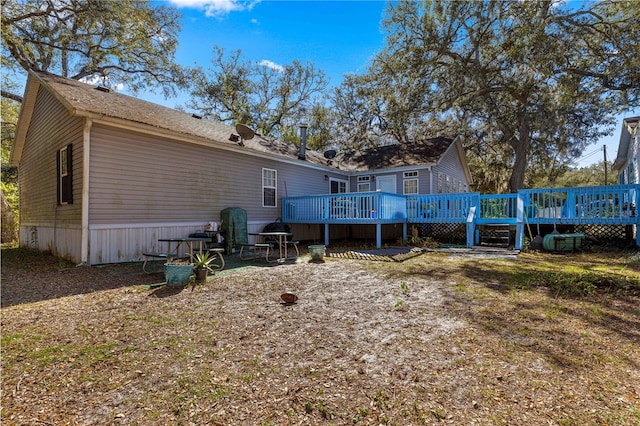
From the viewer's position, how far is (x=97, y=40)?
671 inches

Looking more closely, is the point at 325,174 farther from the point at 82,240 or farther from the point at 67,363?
the point at 67,363

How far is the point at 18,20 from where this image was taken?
13.1 meters

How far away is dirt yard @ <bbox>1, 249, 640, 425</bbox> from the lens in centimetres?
212

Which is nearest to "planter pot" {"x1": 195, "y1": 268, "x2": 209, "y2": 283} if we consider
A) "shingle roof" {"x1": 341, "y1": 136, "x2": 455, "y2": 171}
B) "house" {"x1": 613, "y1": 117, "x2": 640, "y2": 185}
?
"shingle roof" {"x1": 341, "y1": 136, "x2": 455, "y2": 171}

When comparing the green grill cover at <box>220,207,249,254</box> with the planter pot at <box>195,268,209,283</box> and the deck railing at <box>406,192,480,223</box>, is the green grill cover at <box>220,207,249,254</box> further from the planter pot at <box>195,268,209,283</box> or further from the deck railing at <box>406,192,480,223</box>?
the deck railing at <box>406,192,480,223</box>

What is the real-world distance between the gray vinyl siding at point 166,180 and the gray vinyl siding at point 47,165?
567mm

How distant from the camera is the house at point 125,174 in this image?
751 cm

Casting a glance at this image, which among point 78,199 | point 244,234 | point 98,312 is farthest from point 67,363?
point 244,234

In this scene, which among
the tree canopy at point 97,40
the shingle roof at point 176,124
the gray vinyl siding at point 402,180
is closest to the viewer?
the shingle roof at point 176,124

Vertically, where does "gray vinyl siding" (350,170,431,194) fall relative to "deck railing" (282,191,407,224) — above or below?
above

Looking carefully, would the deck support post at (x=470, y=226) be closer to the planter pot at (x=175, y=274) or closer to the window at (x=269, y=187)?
the window at (x=269, y=187)

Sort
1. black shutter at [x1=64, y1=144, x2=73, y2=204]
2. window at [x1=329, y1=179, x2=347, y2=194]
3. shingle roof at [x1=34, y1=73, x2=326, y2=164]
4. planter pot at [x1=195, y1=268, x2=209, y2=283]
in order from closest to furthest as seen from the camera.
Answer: planter pot at [x1=195, y1=268, x2=209, y2=283]
shingle roof at [x1=34, y1=73, x2=326, y2=164]
black shutter at [x1=64, y1=144, x2=73, y2=204]
window at [x1=329, y1=179, x2=347, y2=194]

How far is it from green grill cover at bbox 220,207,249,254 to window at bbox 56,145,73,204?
3869mm

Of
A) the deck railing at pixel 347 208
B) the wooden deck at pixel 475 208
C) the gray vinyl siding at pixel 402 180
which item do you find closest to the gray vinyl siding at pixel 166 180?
the deck railing at pixel 347 208
